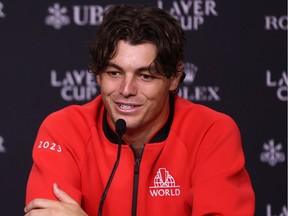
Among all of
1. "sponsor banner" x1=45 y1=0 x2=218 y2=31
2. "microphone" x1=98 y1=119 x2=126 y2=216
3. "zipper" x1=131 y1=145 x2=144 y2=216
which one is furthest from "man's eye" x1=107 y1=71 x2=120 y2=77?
"sponsor banner" x1=45 y1=0 x2=218 y2=31

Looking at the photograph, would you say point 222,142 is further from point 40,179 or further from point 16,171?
point 16,171

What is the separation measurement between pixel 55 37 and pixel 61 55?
0.08m

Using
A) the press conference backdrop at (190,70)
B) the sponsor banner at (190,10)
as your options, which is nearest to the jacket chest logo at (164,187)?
the press conference backdrop at (190,70)

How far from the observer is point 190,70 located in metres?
3.02

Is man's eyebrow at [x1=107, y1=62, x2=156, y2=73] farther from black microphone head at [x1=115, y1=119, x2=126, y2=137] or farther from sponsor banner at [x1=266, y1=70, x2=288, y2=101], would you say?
sponsor banner at [x1=266, y1=70, x2=288, y2=101]

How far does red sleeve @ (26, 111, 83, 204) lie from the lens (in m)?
1.91

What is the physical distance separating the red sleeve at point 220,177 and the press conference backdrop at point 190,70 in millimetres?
1003

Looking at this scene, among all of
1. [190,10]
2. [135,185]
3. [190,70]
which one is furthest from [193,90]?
[135,185]

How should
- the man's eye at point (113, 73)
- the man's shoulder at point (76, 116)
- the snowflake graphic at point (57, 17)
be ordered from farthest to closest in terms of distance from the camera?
the snowflake graphic at point (57, 17), the man's shoulder at point (76, 116), the man's eye at point (113, 73)

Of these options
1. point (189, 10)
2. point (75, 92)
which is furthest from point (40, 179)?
point (189, 10)

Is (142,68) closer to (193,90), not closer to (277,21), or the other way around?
(193,90)

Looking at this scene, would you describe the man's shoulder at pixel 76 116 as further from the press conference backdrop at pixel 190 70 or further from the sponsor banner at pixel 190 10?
the sponsor banner at pixel 190 10

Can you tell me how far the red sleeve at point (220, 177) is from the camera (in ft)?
6.10

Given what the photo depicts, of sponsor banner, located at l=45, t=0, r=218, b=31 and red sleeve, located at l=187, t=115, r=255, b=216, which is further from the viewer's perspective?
sponsor banner, located at l=45, t=0, r=218, b=31
